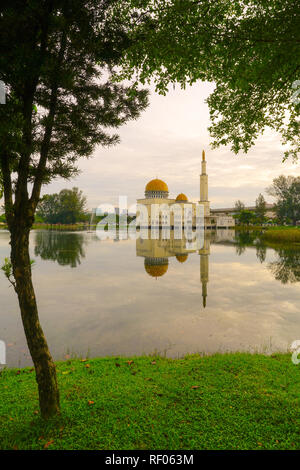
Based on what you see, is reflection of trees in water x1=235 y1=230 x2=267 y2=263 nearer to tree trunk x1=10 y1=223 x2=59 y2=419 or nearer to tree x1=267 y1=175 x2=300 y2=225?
tree trunk x1=10 y1=223 x2=59 y2=419

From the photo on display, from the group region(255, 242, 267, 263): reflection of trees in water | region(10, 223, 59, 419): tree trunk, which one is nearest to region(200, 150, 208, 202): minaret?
region(255, 242, 267, 263): reflection of trees in water

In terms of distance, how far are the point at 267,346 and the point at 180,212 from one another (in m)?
87.8

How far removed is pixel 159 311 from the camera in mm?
9781

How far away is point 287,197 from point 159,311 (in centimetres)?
8656

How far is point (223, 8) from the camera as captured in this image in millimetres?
4277

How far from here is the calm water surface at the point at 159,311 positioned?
7.05 meters

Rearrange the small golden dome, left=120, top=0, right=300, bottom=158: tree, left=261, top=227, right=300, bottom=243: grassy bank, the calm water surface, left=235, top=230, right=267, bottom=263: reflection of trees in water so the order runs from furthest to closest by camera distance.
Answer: left=261, top=227, right=300, bottom=243: grassy bank → left=235, top=230, right=267, bottom=263: reflection of trees in water → the small golden dome → the calm water surface → left=120, top=0, right=300, bottom=158: tree

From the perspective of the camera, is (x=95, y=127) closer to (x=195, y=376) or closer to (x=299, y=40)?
(x=299, y=40)

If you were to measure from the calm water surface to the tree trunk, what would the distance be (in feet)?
9.00

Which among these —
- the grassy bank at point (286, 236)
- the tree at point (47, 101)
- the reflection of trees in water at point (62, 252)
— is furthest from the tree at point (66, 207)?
the tree at point (47, 101)

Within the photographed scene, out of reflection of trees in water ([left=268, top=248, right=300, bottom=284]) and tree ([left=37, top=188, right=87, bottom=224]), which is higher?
tree ([left=37, top=188, right=87, bottom=224])

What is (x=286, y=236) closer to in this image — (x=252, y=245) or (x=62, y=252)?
(x=252, y=245)

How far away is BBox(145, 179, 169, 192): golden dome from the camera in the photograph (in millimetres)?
93625

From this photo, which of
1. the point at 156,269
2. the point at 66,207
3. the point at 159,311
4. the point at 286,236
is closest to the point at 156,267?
the point at 156,269
